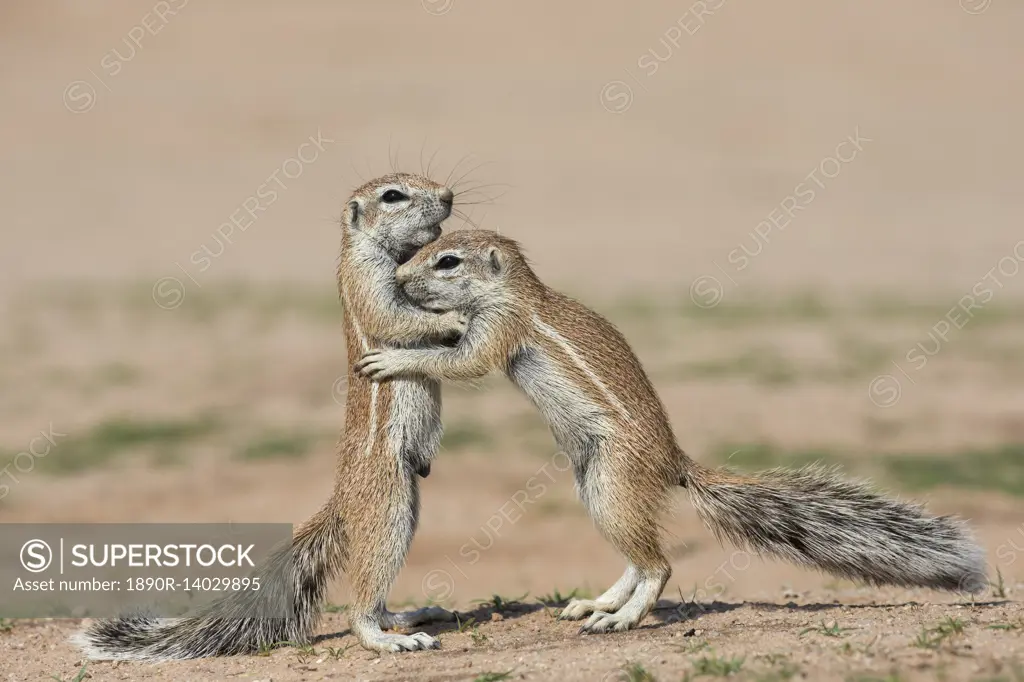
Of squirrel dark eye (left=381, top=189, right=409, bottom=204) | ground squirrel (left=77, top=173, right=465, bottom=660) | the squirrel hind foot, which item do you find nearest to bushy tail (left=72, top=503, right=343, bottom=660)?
ground squirrel (left=77, top=173, right=465, bottom=660)

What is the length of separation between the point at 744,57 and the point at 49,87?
19.8 m

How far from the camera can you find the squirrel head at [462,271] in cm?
786

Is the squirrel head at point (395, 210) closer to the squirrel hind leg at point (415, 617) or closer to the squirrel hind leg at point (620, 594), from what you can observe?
the squirrel hind leg at point (415, 617)

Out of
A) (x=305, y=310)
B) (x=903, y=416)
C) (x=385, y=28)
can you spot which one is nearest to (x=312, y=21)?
(x=385, y=28)

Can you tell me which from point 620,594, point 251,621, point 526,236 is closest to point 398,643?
point 251,621

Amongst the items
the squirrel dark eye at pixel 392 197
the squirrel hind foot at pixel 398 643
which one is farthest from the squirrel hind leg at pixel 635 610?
the squirrel dark eye at pixel 392 197

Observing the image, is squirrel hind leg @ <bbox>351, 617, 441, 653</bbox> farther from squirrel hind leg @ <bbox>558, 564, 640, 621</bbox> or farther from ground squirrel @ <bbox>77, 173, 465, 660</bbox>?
squirrel hind leg @ <bbox>558, 564, 640, 621</bbox>

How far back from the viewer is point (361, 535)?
7.30m

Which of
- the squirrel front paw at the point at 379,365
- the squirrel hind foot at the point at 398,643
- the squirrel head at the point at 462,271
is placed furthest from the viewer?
the squirrel head at the point at 462,271

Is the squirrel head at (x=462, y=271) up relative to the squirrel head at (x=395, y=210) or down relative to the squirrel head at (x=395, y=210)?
down

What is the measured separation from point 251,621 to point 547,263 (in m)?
18.1

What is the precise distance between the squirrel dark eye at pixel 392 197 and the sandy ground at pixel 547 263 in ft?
8.71

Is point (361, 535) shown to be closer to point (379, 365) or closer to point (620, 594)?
point (379, 365)

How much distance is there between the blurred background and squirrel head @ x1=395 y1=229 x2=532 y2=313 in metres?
0.68
